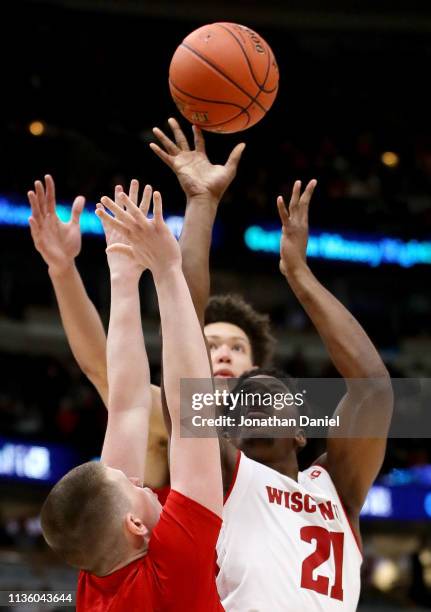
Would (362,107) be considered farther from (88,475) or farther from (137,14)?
(88,475)

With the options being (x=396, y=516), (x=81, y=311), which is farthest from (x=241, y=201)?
(x=81, y=311)

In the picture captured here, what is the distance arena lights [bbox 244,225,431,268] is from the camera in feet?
44.8

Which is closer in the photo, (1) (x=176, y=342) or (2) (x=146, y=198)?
(1) (x=176, y=342)

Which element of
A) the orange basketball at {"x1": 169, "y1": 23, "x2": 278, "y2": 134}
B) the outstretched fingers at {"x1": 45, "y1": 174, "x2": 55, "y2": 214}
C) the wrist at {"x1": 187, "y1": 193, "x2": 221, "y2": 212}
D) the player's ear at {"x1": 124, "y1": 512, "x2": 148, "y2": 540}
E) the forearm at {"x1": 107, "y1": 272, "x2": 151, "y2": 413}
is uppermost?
the orange basketball at {"x1": 169, "y1": 23, "x2": 278, "y2": 134}

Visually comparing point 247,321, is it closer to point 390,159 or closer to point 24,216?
point 24,216

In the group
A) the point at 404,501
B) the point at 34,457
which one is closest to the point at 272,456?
the point at 34,457

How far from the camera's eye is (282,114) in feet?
48.9

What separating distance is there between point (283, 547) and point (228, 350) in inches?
47.4

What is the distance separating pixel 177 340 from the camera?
102 inches

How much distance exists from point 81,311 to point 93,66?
456 inches

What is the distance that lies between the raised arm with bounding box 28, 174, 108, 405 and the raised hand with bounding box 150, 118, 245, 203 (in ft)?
1.38

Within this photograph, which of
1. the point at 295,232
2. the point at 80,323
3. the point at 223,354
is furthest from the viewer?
the point at 223,354

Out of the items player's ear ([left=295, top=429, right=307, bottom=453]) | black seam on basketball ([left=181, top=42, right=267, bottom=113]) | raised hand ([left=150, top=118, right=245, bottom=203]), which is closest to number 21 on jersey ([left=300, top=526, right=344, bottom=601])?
player's ear ([left=295, top=429, right=307, bottom=453])

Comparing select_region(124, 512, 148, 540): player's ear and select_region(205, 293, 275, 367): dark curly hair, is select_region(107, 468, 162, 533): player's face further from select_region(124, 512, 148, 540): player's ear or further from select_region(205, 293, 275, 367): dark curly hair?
select_region(205, 293, 275, 367): dark curly hair
